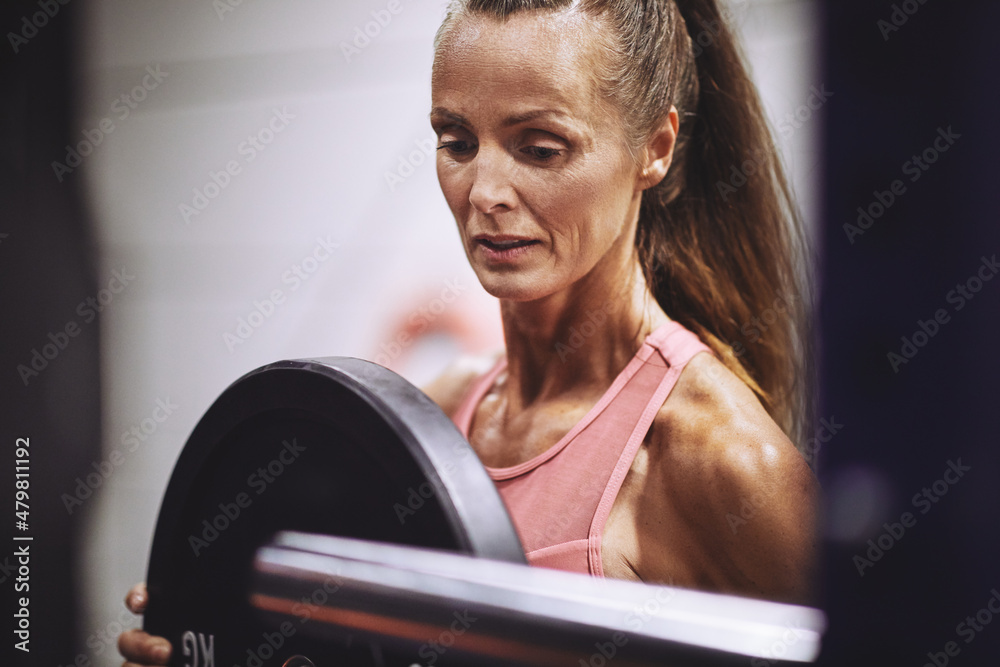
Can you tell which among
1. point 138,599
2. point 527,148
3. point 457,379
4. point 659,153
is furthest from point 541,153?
point 138,599

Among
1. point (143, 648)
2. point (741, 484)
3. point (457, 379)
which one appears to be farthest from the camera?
point (457, 379)

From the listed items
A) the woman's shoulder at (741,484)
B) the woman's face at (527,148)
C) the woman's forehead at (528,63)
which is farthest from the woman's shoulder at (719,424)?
the woman's forehead at (528,63)

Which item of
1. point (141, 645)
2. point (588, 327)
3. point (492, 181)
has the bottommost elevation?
point (141, 645)

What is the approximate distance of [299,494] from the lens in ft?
1.94

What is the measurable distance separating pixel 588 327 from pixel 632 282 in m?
0.06

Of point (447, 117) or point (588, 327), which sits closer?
point (447, 117)

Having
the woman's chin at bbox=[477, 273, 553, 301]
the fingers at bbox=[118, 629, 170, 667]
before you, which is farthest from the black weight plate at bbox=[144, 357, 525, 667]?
the woman's chin at bbox=[477, 273, 553, 301]

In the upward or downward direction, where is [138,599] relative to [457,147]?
downward

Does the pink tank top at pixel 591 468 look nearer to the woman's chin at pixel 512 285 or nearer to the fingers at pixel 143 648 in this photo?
the woman's chin at pixel 512 285

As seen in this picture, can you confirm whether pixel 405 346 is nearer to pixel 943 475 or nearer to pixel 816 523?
pixel 816 523

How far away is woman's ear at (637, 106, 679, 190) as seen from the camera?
2.21ft

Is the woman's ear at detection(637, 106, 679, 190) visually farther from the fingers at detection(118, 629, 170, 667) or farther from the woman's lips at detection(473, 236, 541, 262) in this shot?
the fingers at detection(118, 629, 170, 667)

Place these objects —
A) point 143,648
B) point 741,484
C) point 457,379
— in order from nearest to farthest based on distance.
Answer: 1. point 741,484
2. point 143,648
3. point 457,379

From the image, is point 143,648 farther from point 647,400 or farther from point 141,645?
Result: point 647,400
